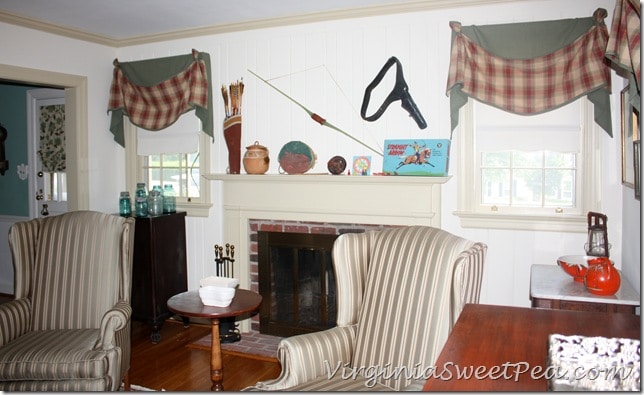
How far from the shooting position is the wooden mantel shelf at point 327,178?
11.9 ft

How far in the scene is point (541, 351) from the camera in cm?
144

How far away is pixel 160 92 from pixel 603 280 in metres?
3.53

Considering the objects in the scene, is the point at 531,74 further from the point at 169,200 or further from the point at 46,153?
the point at 46,153

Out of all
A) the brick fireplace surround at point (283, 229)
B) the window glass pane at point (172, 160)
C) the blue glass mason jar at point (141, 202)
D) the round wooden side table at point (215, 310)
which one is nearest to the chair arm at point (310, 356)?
the round wooden side table at point (215, 310)

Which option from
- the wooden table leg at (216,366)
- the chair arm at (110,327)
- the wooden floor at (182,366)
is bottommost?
the wooden floor at (182,366)

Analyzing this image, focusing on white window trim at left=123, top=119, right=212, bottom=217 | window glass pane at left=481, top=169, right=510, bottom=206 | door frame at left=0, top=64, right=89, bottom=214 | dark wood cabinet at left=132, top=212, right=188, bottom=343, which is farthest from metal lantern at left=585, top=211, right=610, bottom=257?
door frame at left=0, top=64, right=89, bottom=214

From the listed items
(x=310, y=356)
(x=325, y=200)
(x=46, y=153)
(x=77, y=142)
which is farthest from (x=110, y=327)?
(x=46, y=153)

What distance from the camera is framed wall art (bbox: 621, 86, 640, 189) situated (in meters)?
2.71

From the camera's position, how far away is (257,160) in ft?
13.6

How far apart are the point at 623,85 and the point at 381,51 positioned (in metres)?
1.52

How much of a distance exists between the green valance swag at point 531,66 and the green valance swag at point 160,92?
195 cm

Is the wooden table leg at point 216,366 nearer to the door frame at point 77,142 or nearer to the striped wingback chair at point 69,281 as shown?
the striped wingback chair at point 69,281

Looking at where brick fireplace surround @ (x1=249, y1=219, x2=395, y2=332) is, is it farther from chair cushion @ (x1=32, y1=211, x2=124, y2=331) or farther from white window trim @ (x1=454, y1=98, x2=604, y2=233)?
chair cushion @ (x1=32, y1=211, x2=124, y2=331)

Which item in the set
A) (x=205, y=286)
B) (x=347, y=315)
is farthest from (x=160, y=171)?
(x=347, y=315)
